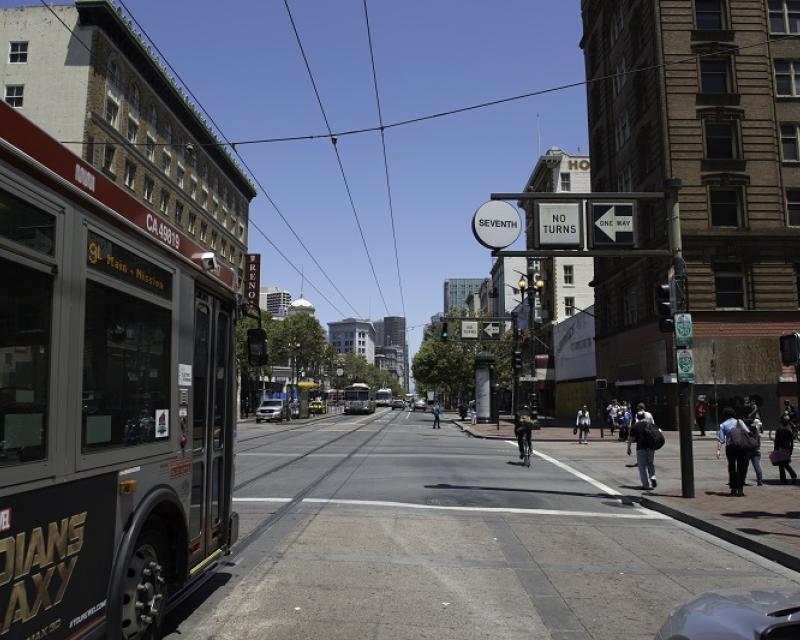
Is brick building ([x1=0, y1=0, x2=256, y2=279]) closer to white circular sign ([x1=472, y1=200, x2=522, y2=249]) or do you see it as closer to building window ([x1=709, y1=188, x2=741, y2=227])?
white circular sign ([x1=472, y1=200, x2=522, y2=249])

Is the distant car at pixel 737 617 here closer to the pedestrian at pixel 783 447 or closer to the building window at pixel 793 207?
the pedestrian at pixel 783 447

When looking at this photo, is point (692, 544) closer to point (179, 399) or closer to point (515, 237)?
point (515, 237)

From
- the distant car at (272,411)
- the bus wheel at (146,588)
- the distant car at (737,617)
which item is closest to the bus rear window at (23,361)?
the bus wheel at (146,588)

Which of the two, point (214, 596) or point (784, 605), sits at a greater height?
point (784, 605)

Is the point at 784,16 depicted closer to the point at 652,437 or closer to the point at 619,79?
the point at 619,79

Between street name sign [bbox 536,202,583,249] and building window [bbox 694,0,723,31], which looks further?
building window [bbox 694,0,723,31]

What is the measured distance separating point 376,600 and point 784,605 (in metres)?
3.91

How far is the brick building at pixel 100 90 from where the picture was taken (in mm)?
35312

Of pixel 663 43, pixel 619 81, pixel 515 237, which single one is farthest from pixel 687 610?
pixel 619 81

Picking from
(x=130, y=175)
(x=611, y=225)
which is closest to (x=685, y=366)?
(x=611, y=225)

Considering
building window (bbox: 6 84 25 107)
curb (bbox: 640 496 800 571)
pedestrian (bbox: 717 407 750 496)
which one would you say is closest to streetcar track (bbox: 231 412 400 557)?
curb (bbox: 640 496 800 571)

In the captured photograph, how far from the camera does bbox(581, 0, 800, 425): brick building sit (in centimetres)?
3241

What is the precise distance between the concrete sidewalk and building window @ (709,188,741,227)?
14106 millimetres

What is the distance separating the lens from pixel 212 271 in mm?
5910
